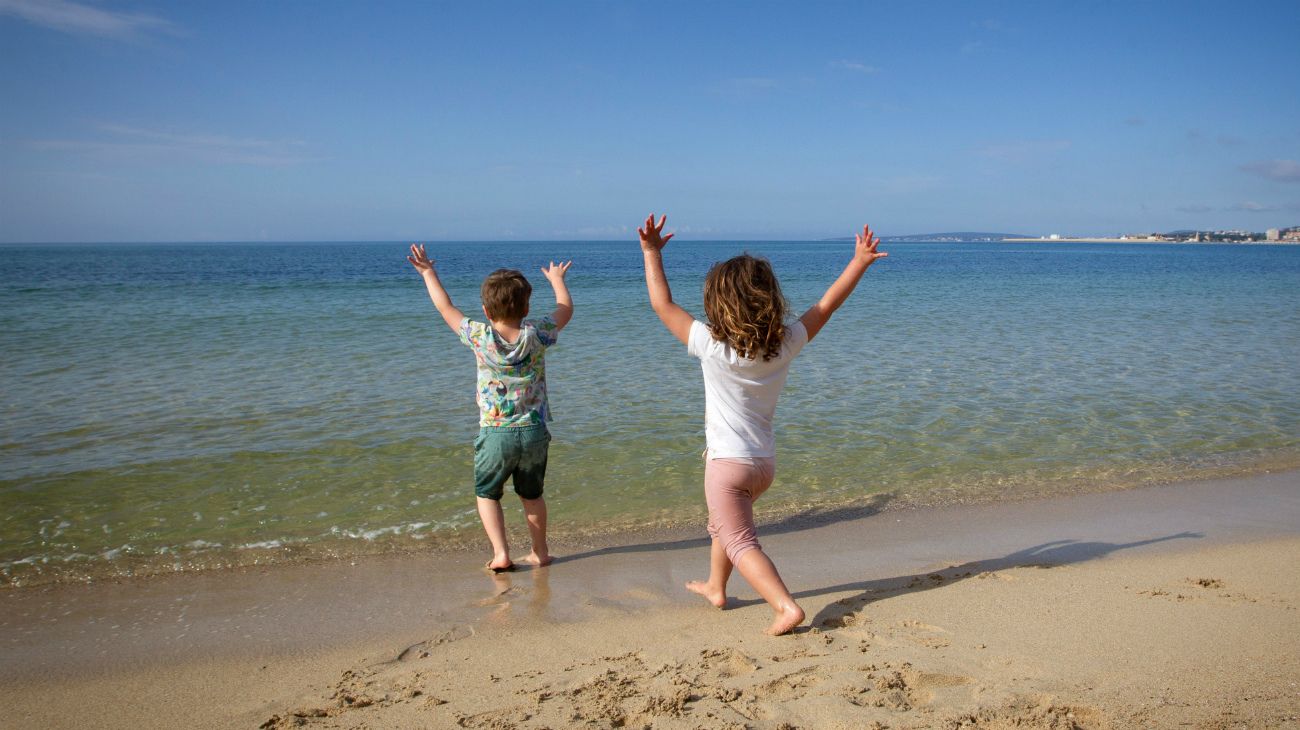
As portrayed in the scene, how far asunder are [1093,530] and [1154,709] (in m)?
2.73

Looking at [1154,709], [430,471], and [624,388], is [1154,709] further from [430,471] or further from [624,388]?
[624,388]

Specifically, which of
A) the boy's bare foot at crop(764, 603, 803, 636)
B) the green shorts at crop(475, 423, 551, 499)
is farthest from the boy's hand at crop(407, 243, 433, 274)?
the boy's bare foot at crop(764, 603, 803, 636)

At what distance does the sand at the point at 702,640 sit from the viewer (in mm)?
2955

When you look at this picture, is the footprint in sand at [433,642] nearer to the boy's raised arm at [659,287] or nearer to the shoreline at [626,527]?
the shoreline at [626,527]

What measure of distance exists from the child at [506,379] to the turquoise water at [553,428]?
3.23 ft

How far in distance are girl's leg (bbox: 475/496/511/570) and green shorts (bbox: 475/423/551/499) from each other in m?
0.06

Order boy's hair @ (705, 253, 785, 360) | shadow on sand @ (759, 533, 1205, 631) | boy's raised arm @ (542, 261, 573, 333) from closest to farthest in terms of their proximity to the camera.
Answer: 1. boy's hair @ (705, 253, 785, 360)
2. shadow on sand @ (759, 533, 1205, 631)
3. boy's raised arm @ (542, 261, 573, 333)

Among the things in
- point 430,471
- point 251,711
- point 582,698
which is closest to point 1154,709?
point 582,698

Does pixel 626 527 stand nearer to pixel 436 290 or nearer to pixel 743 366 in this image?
pixel 436 290

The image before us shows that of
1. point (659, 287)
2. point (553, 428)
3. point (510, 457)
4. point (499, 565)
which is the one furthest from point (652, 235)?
point (553, 428)

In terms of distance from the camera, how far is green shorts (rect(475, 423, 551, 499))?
4.42 meters

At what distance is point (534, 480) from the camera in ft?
15.0

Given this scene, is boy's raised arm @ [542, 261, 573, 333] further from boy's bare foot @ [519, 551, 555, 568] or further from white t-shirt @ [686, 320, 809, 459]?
boy's bare foot @ [519, 551, 555, 568]

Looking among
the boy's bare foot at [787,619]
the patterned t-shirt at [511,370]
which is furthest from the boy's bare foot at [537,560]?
the boy's bare foot at [787,619]
